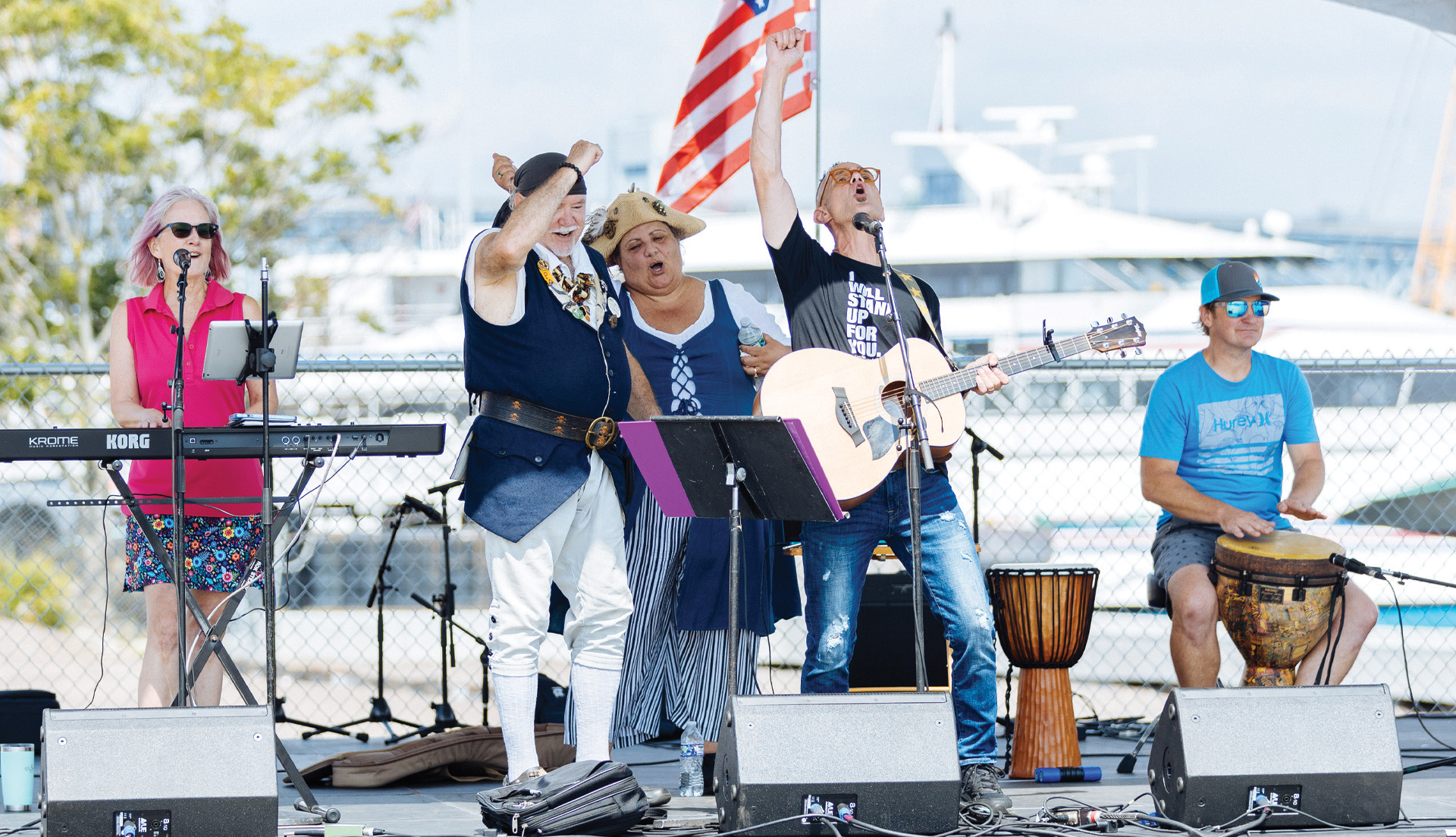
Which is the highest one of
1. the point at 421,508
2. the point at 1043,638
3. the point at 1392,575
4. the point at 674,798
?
the point at 421,508

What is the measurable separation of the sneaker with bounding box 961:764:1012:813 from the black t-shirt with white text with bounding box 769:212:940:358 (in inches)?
53.8

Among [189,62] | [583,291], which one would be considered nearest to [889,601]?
[583,291]

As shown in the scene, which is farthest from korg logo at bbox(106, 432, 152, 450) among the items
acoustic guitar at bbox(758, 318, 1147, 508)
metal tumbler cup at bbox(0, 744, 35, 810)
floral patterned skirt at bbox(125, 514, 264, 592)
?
acoustic guitar at bbox(758, 318, 1147, 508)

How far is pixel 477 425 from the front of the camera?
417 centimetres

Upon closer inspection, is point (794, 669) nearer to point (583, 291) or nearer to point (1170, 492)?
point (1170, 492)

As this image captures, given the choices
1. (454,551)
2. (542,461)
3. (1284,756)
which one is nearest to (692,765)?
(542,461)

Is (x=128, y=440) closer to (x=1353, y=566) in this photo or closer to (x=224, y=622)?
(x=224, y=622)

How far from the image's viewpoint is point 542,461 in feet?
13.4

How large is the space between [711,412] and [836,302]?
681 mm

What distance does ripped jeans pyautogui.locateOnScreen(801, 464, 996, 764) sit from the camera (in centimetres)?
444

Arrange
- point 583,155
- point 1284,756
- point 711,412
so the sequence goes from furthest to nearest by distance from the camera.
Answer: point 711,412
point 583,155
point 1284,756

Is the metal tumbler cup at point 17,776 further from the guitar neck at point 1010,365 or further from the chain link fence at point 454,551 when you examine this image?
the guitar neck at point 1010,365

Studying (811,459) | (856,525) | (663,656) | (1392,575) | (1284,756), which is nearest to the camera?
(1284,756)

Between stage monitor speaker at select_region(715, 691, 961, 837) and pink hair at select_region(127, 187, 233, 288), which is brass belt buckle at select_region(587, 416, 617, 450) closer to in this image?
stage monitor speaker at select_region(715, 691, 961, 837)
